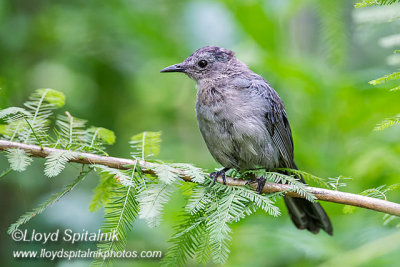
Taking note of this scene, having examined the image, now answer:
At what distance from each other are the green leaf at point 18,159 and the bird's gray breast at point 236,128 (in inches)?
69.0

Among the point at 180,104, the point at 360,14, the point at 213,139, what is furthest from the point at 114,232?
the point at 180,104

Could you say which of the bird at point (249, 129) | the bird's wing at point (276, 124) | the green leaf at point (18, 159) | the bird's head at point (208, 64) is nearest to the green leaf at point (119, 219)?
the green leaf at point (18, 159)

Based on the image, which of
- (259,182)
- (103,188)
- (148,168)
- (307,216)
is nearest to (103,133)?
(103,188)

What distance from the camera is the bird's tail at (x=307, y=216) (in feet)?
12.0

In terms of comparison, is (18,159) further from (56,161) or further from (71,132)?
(71,132)

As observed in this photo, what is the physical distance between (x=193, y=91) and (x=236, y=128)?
3.47 m

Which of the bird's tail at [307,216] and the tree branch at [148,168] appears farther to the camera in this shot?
the bird's tail at [307,216]

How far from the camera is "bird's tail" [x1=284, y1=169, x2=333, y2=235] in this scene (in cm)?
366

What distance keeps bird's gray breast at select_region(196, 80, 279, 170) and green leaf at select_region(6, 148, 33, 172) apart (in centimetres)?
175

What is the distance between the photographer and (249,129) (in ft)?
12.3

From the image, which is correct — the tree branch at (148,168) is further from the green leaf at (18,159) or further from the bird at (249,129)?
the bird at (249,129)

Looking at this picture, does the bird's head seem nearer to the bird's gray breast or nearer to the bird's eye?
the bird's eye

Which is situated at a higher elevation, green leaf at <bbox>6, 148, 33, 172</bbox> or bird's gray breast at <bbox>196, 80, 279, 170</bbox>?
green leaf at <bbox>6, 148, 33, 172</bbox>

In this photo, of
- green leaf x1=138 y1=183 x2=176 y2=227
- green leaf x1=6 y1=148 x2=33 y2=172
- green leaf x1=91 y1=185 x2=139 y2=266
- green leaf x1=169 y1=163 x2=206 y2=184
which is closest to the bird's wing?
green leaf x1=169 y1=163 x2=206 y2=184
